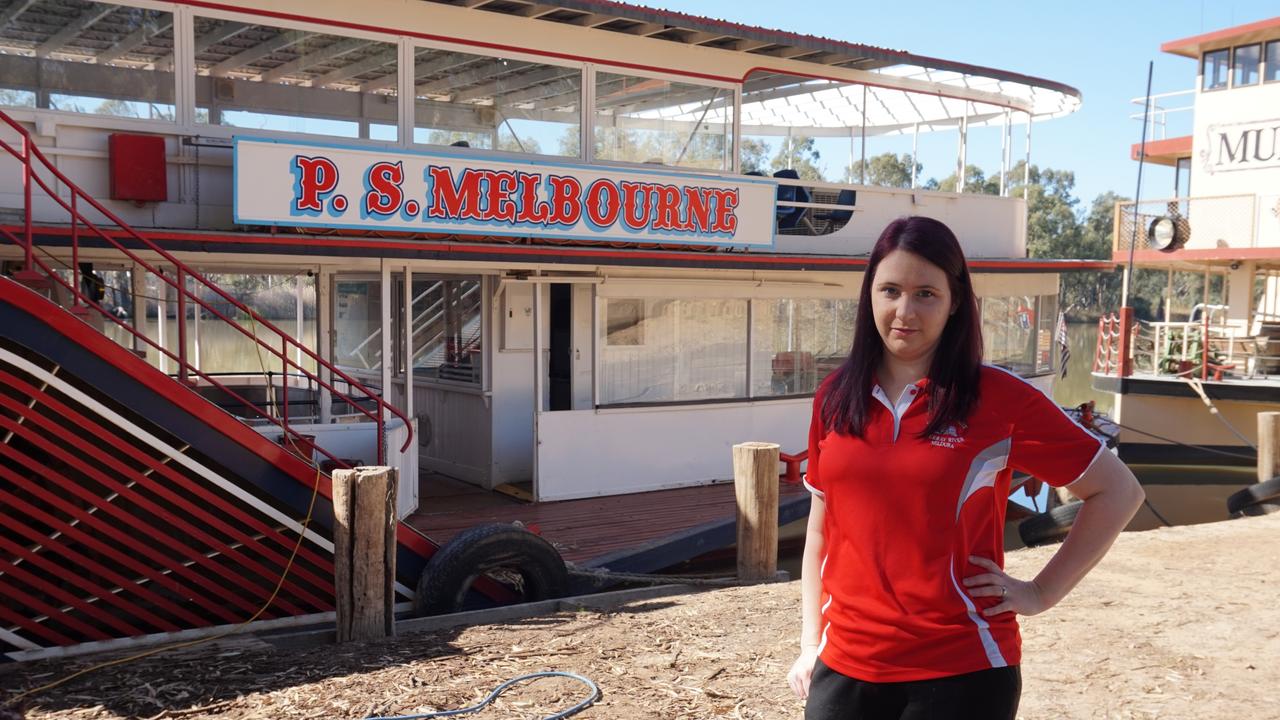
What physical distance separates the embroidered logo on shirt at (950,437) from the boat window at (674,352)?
8.34 meters

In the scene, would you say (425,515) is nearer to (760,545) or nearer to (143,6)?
(760,545)

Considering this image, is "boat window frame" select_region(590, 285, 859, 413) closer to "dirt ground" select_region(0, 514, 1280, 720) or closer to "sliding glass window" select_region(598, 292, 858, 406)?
"sliding glass window" select_region(598, 292, 858, 406)

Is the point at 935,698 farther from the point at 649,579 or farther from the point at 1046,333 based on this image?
the point at 1046,333

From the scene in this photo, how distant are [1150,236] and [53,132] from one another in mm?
19031

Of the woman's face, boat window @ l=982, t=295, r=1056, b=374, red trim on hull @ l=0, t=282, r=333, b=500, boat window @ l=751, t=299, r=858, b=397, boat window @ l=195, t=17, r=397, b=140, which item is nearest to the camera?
the woman's face

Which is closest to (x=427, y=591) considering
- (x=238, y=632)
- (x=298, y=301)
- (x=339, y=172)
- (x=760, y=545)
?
(x=238, y=632)

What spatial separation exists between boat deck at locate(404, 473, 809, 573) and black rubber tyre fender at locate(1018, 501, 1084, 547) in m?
2.31

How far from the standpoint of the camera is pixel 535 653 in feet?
19.1

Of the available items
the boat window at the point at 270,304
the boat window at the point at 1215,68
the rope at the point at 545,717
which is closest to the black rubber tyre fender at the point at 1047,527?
the rope at the point at 545,717

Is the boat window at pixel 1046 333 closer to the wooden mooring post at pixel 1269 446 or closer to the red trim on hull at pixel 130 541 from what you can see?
the wooden mooring post at pixel 1269 446

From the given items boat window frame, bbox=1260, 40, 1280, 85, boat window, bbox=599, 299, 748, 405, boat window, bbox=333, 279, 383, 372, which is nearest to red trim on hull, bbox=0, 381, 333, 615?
boat window, bbox=333, 279, 383, 372

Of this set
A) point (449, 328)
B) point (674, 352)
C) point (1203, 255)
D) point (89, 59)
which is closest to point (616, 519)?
point (674, 352)

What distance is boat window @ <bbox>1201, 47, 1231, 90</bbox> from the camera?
21891mm

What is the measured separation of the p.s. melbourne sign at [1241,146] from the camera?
21031mm
